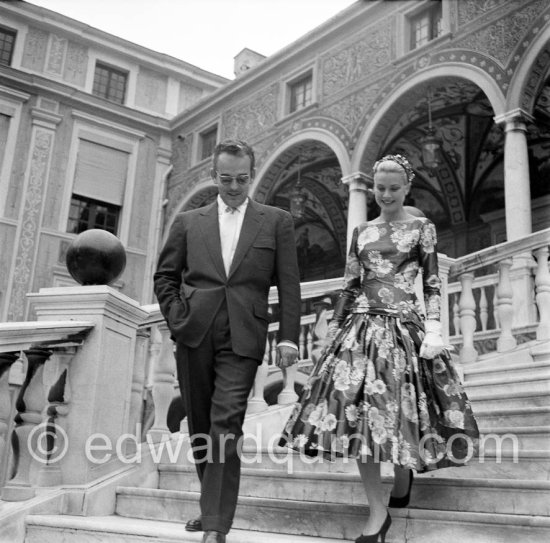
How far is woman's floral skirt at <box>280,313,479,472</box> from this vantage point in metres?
2.63

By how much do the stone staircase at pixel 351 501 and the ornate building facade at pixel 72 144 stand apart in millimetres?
12269

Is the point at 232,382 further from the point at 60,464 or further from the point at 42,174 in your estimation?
the point at 42,174

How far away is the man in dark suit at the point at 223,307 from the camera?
2.54 meters

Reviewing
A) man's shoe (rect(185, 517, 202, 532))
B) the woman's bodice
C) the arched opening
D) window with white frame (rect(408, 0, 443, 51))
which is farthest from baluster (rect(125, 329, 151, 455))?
the arched opening

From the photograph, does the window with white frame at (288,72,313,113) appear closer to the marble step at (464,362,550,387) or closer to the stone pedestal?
the marble step at (464,362,550,387)

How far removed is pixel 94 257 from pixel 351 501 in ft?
6.33

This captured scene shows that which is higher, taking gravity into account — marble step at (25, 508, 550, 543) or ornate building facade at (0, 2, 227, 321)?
ornate building facade at (0, 2, 227, 321)

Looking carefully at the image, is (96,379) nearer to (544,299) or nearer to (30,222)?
(544,299)

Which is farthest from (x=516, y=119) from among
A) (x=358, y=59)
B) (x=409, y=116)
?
(x=358, y=59)

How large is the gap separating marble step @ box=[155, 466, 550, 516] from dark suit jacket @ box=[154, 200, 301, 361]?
86 centimetres

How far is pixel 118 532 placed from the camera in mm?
3010

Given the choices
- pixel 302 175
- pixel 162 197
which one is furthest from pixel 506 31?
pixel 162 197

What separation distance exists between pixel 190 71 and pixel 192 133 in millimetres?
2621

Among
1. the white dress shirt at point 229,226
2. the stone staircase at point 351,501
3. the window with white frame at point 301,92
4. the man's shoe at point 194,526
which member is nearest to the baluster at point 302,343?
the window with white frame at point 301,92
